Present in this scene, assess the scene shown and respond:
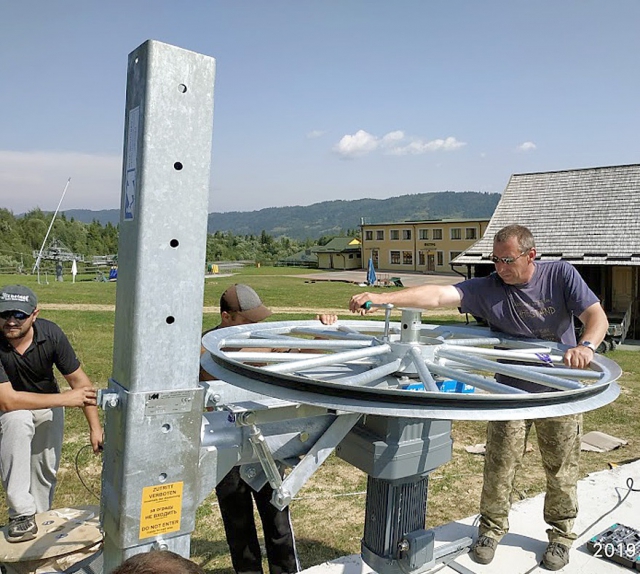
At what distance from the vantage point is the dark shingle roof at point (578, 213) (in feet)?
55.7

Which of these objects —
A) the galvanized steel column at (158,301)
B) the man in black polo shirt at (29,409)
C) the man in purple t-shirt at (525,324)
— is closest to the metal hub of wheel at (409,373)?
the man in purple t-shirt at (525,324)

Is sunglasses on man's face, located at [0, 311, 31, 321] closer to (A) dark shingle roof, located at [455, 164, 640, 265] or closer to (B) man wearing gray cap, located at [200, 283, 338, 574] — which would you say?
(B) man wearing gray cap, located at [200, 283, 338, 574]

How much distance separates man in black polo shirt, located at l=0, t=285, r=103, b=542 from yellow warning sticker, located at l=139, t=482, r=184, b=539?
176 cm

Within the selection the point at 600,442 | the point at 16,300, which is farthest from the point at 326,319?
the point at 600,442

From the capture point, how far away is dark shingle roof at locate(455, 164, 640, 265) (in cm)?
1697

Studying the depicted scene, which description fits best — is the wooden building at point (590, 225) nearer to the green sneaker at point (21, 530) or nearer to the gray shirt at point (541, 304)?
the gray shirt at point (541, 304)

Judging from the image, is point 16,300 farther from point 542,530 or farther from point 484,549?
point 542,530

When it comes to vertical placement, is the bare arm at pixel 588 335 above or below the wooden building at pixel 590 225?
below

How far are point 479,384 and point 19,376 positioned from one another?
2.80 metres

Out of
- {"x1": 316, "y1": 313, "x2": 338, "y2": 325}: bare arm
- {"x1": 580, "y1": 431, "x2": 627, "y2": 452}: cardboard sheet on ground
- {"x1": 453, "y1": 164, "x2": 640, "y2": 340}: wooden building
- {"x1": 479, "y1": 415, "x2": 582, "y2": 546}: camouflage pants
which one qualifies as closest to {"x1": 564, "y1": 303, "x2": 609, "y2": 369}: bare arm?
{"x1": 479, "y1": 415, "x2": 582, "y2": 546}: camouflage pants

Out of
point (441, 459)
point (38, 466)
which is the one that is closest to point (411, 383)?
point (441, 459)

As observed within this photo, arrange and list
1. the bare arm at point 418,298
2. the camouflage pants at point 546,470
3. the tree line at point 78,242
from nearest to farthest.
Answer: the bare arm at point 418,298 → the camouflage pants at point 546,470 → the tree line at point 78,242

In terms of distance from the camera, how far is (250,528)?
11.5 feet

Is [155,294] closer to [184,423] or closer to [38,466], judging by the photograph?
[184,423]
